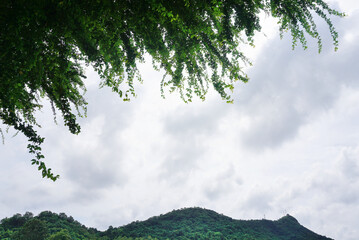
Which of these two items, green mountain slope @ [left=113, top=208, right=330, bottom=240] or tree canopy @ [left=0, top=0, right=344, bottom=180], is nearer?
tree canopy @ [left=0, top=0, right=344, bottom=180]

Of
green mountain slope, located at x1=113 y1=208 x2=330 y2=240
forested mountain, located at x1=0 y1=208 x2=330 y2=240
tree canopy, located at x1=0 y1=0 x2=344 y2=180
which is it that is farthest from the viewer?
green mountain slope, located at x1=113 y1=208 x2=330 y2=240

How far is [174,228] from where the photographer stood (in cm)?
6962

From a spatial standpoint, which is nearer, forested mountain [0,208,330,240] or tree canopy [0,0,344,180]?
tree canopy [0,0,344,180]

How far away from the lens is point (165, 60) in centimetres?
380

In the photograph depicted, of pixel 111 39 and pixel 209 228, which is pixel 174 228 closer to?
pixel 209 228

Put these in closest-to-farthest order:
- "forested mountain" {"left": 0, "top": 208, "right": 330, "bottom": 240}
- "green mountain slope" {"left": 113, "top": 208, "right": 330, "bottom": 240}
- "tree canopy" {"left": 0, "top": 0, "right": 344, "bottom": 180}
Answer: "tree canopy" {"left": 0, "top": 0, "right": 344, "bottom": 180} → "forested mountain" {"left": 0, "top": 208, "right": 330, "bottom": 240} → "green mountain slope" {"left": 113, "top": 208, "right": 330, "bottom": 240}

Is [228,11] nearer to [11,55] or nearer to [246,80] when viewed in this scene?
[246,80]

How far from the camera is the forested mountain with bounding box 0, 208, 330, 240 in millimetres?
43844

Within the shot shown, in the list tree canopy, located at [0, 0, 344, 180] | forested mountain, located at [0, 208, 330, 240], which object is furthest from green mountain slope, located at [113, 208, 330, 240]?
tree canopy, located at [0, 0, 344, 180]

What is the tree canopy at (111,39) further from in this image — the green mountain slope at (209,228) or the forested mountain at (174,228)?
the green mountain slope at (209,228)

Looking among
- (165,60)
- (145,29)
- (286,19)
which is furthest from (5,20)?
(286,19)

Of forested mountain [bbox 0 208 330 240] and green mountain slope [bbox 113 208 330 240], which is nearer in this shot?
forested mountain [bbox 0 208 330 240]

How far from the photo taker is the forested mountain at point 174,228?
43844 mm

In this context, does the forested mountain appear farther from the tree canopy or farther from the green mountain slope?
the tree canopy
